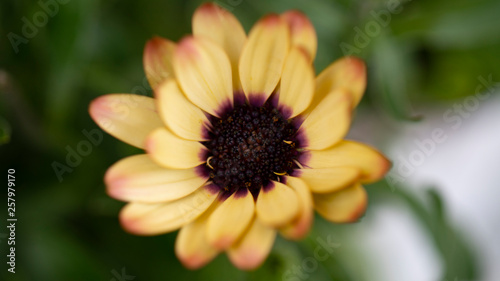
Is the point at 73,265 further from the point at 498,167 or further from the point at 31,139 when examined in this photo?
the point at 498,167

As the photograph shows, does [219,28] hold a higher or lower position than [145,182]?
higher

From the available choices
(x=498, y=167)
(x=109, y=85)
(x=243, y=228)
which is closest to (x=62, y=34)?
Result: (x=109, y=85)
